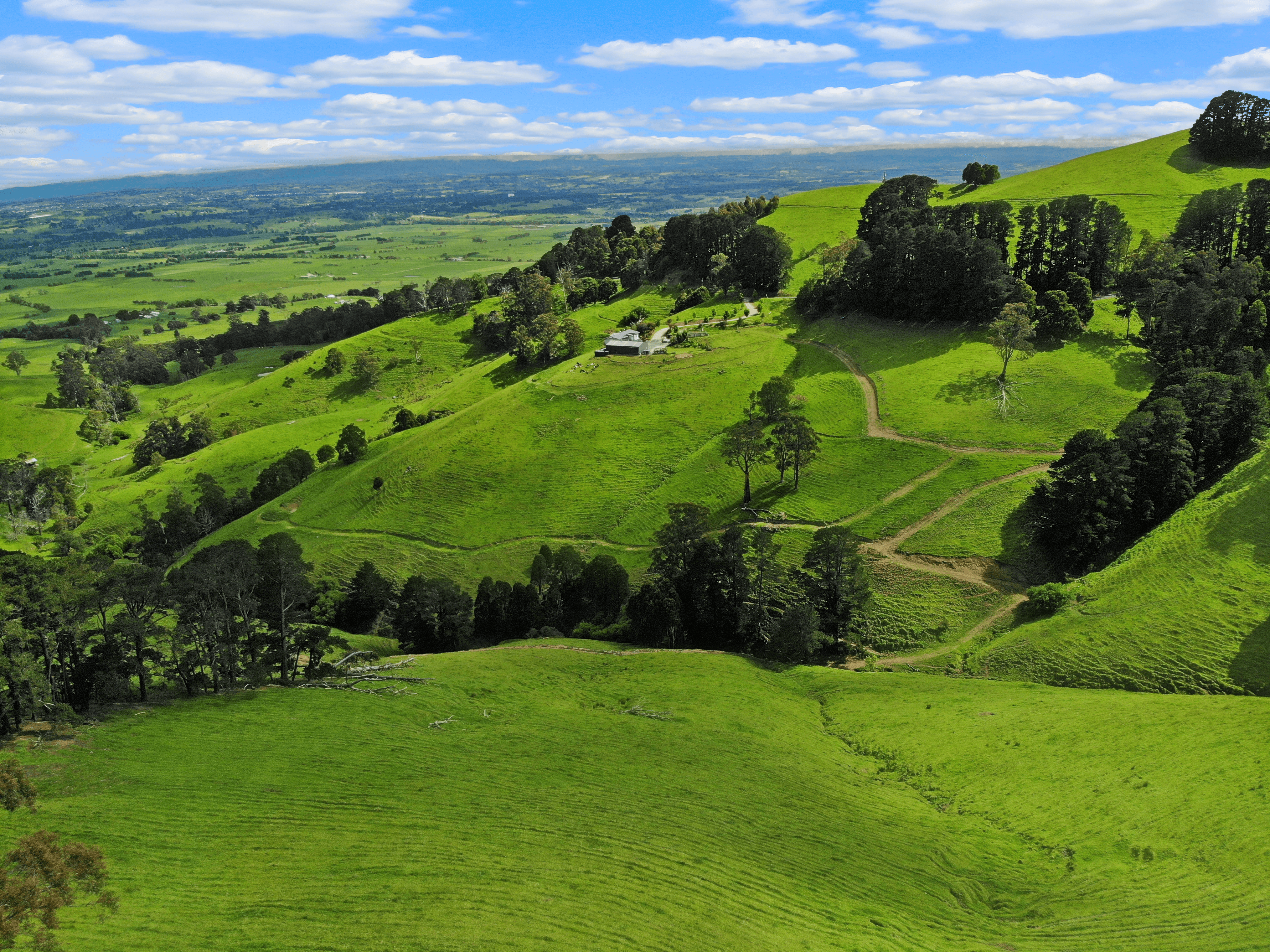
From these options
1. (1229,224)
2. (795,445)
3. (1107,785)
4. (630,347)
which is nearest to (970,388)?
(795,445)

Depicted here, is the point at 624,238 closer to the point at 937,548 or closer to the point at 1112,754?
the point at 937,548

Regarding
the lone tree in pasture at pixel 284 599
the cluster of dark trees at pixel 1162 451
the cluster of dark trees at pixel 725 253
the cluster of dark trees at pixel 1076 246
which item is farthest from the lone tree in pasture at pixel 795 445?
the cluster of dark trees at pixel 725 253

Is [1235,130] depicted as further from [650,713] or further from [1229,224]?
[650,713]

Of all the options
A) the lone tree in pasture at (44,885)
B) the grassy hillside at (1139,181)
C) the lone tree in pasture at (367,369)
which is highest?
the grassy hillside at (1139,181)

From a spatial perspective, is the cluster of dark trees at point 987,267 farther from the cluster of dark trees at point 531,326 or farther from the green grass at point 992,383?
the cluster of dark trees at point 531,326

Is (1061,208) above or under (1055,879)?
above

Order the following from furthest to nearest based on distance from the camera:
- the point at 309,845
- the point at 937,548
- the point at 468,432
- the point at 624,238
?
the point at 624,238 < the point at 468,432 < the point at 937,548 < the point at 309,845

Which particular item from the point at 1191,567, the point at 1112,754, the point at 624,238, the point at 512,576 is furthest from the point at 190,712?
the point at 624,238

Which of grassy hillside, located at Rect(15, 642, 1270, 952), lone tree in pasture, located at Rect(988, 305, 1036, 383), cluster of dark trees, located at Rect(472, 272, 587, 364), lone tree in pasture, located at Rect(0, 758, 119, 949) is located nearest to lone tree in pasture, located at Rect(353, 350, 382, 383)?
cluster of dark trees, located at Rect(472, 272, 587, 364)
